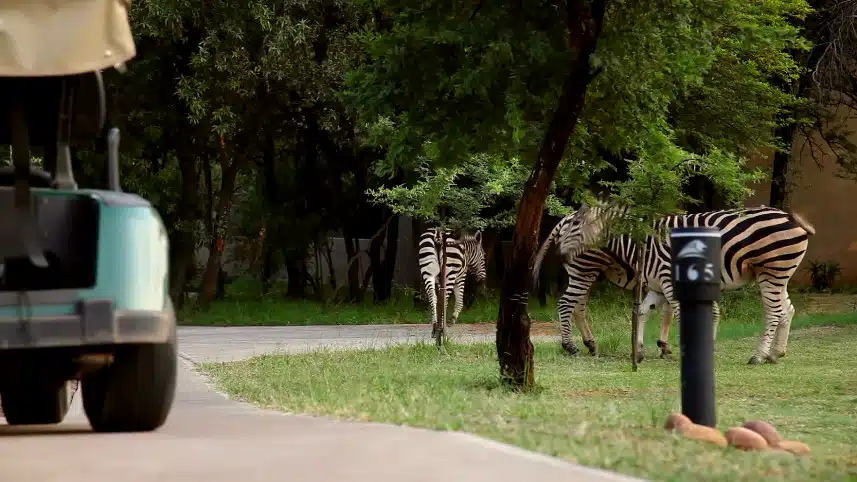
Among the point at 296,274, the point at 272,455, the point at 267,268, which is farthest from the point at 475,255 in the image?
the point at 272,455

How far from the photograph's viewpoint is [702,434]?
8.10 m

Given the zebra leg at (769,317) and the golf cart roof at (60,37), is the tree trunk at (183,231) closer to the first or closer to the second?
the zebra leg at (769,317)

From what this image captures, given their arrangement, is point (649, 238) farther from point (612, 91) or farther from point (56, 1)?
point (56, 1)

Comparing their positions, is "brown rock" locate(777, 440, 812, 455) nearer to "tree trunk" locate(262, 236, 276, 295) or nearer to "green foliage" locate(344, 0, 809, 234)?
"green foliage" locate(344, 0, 809, 234)

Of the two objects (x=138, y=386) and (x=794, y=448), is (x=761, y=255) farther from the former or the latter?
(x=138, y=386)

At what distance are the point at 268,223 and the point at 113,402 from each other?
30.6 meters

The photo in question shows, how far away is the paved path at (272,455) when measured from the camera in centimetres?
630

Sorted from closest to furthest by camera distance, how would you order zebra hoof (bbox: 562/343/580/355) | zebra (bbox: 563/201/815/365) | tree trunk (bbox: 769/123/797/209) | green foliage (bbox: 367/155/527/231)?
1. zebra (bbox: 563/201/815/365)
2. zebra hoof (bbox: 562/343/580/355)
3. green foliage (bbox: 367/155/527/231)
4. tree trunk (bbox: 769/123/797/209)

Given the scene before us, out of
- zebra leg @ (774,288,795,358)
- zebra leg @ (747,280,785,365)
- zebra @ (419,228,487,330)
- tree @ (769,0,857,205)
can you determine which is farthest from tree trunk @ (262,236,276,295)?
zebra leg @ (774,288,795,358)

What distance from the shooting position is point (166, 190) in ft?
108

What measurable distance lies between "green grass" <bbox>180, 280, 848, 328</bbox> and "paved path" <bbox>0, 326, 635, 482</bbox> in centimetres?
1980

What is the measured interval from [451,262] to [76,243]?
18.5 metres

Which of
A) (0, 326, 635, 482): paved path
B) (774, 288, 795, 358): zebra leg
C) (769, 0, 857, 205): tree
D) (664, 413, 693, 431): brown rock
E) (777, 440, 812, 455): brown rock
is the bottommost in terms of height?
(777, 440, 812, 455): brown rock

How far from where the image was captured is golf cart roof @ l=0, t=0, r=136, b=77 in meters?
7.11
